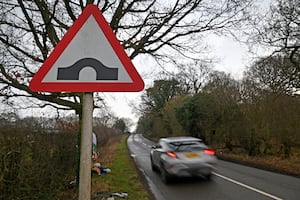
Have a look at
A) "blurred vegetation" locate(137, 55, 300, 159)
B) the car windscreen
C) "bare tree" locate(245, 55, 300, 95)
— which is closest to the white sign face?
the car windscreen

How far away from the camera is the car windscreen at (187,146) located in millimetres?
11023

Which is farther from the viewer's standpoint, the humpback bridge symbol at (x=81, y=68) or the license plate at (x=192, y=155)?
the license plate at (x=192, y=155)

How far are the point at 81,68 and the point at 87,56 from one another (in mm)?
102

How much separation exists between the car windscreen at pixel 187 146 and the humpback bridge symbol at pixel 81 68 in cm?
910

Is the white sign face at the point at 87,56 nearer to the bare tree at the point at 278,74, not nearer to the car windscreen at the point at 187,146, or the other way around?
the car windscreen at the point at 187,146

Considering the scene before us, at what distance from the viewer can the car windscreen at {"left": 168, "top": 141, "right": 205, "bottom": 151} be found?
11.0 m

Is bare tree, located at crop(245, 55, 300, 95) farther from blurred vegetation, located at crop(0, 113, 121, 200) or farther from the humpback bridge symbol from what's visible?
the humpback bridge symbol

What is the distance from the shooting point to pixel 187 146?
11094 mm

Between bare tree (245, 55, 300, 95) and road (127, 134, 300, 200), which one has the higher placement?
bare tree (245, 55, 300, 95)

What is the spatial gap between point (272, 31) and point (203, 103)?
11.5 m

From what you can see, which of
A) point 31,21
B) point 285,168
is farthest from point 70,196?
point 285,168

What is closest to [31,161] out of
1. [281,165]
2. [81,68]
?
[81,68]

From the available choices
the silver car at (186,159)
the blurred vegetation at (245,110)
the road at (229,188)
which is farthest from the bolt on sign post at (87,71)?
the blurred vegetation at (245,110)

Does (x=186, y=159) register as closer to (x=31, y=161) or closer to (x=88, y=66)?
(x=31, y=161)
